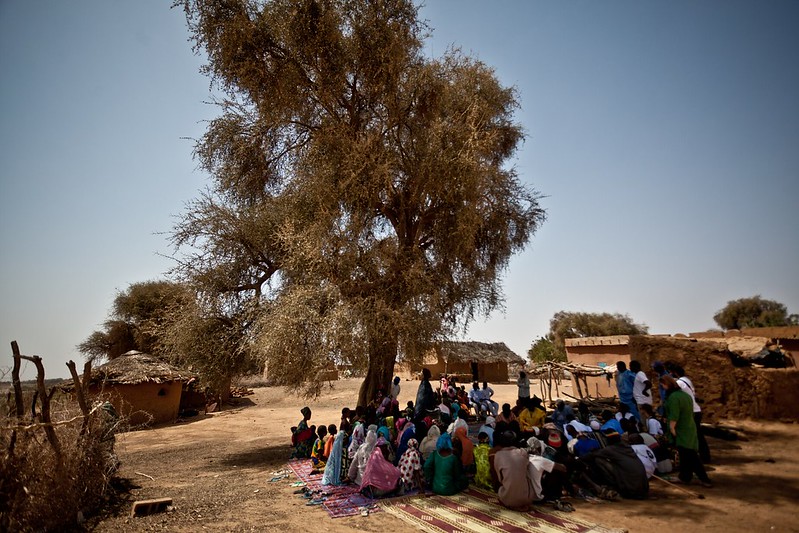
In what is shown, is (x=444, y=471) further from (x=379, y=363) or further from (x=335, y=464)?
(x=379, y=363)

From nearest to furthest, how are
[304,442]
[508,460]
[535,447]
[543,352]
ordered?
[508,460]
[535,447]
[304,442]
[543,352]

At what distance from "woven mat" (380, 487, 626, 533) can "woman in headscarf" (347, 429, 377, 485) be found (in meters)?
1.01

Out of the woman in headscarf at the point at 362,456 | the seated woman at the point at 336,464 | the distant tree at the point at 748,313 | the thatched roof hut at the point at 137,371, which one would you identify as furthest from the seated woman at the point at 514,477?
the distant tree at the point at 748,313

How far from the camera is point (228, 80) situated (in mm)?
14102

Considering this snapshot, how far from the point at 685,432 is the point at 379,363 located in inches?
315

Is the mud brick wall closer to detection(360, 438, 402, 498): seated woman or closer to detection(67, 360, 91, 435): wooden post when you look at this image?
detection(360, 438, 402, 498): seated woman

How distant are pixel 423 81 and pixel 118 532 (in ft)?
44.0

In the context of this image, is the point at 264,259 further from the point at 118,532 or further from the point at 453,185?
Result: the point at 118,532

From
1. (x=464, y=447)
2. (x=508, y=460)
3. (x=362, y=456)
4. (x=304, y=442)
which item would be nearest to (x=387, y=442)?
(x=362, y=456)

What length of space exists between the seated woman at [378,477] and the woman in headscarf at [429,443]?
0.70m

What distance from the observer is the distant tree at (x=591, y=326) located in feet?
186

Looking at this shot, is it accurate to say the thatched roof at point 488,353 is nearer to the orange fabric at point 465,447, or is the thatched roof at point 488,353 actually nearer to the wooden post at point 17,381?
the orange fabric at point 465,447

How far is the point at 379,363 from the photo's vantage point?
1309 cm

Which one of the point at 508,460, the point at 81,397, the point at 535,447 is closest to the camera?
the point at 508,460
